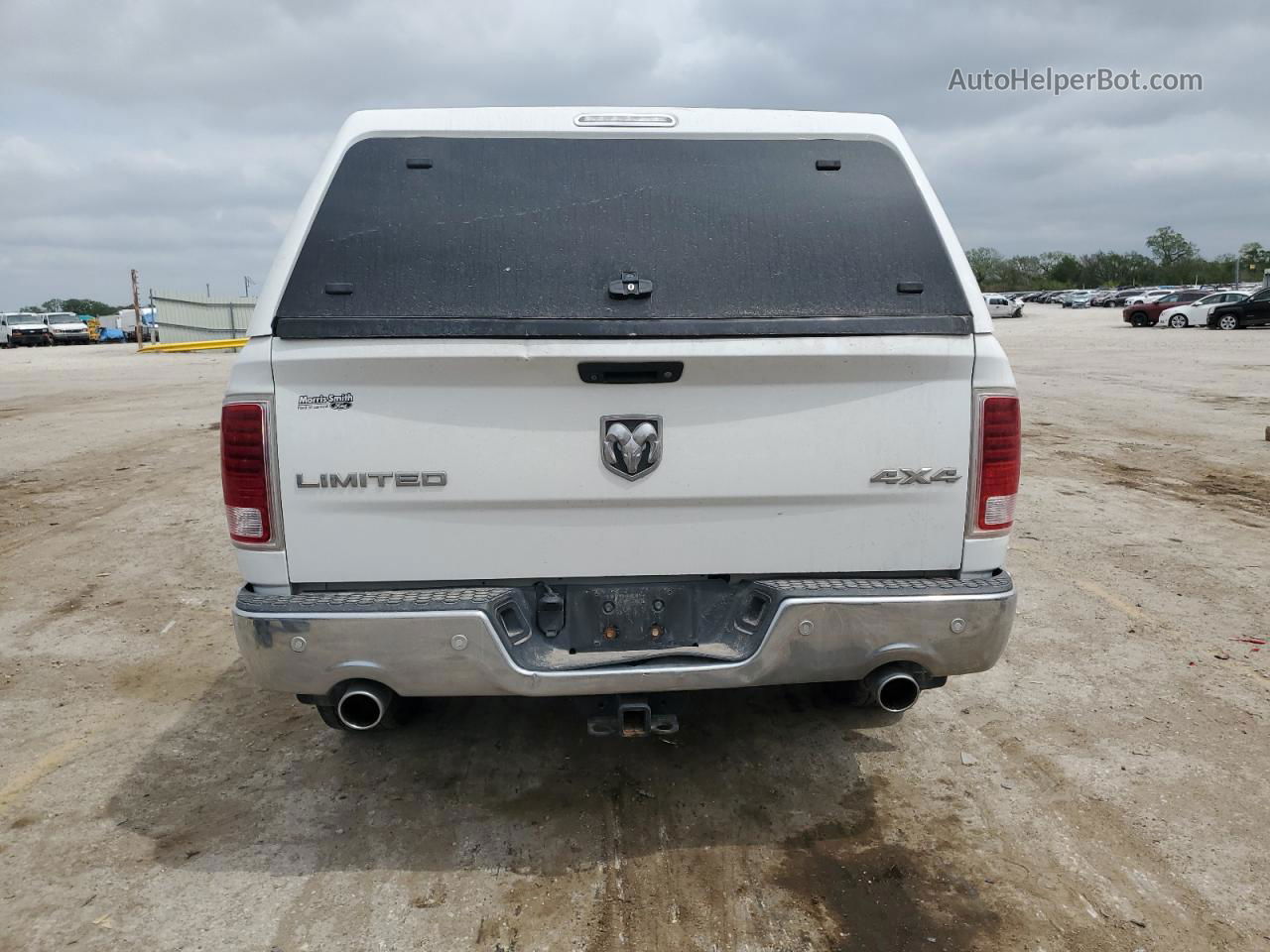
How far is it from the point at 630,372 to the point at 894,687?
1299mm

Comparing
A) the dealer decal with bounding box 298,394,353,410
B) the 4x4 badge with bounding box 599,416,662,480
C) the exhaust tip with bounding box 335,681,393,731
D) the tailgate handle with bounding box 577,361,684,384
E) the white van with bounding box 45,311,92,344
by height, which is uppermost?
the tailgate handle with bounding box 577,361,684,384

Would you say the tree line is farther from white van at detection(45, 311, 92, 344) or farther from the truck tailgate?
the truck tailgate

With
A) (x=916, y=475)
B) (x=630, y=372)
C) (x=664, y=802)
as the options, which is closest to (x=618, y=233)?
(x=630, y=372)

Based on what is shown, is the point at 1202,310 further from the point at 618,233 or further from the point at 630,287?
the point at 630,287

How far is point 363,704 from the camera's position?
3.09 m

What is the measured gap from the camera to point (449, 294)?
3.03m

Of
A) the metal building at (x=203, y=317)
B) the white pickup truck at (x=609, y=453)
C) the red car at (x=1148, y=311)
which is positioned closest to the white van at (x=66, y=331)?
the metal building at (x=203, y=317)

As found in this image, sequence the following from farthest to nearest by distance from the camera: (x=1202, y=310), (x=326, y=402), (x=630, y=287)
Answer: (x=1202, y=310), (x=630, y=287), (x=326, y=402)

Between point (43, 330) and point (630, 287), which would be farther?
point (43, 330)

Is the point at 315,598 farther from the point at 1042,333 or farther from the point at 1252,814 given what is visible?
the point at 1042,333

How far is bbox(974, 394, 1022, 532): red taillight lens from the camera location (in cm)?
307

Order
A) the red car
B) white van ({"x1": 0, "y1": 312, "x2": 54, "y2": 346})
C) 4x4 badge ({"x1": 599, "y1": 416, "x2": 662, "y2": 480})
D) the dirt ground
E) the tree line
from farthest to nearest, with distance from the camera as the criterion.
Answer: the tree line
white van ({"x1": 0, "y1": 312, "x2": 54, "y2": 346})
the red car
4x4 badge ({"x1": 599, "y1": 416, "x2": 662, "y2": 480})
the dirt ground

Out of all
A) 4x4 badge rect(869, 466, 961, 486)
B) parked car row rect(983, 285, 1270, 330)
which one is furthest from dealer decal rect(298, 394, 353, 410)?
parked car row rect(983, 285, 1270, 330)

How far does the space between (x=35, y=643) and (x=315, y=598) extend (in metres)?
3.32
